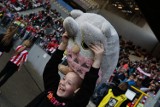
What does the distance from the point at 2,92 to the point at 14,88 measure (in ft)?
2.90

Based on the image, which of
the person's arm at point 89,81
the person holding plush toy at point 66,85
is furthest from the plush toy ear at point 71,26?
the person's arm at point 89,81

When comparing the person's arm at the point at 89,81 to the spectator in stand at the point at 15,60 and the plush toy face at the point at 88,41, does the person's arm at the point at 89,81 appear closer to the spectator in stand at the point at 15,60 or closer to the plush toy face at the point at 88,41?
the plush toy face at the point at 88,41

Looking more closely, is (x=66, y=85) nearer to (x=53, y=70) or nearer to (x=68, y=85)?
(x=68, y=85)

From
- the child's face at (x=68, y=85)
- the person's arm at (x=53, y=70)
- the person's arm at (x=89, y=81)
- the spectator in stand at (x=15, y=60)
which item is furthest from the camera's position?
the spectator in stand at (x=15, y=60)

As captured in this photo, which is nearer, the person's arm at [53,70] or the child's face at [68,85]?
the child's face at [68,85]

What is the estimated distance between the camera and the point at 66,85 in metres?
3.73

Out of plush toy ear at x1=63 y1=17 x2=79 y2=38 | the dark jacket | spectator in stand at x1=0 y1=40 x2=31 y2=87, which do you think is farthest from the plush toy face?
spectator in stand at x1=0 y1=40 x2=31 y2=87

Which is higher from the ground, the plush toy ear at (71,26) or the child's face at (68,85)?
the plush toy ear at (71,26)

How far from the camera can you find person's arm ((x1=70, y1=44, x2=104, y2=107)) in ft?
11.3

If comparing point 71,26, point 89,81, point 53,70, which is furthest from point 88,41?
point 53,70

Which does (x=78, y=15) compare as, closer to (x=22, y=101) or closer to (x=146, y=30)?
(x=22, y=101)

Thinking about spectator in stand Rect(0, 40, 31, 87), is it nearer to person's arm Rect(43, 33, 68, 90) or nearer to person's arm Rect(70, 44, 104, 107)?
person's arm Rect(43, 33, 68, 90)

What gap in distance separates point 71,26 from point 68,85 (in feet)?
2.15

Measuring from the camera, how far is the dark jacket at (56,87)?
11.4 feet
